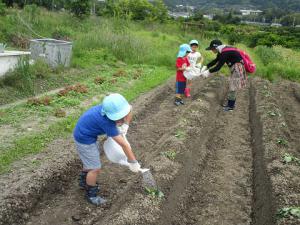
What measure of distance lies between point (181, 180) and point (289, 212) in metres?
1.65

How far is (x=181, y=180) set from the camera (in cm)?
569

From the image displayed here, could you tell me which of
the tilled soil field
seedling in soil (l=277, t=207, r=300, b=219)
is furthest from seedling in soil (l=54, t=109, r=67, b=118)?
seedling in soil (l=277, t=207, r=300, b=219)

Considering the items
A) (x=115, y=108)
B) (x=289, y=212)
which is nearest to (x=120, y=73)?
(x=115, y=108)

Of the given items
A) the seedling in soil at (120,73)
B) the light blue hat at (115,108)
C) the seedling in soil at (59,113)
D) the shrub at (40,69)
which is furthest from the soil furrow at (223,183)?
the shrub at (40,69)

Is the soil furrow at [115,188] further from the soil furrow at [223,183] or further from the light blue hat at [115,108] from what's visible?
the light blue hat at [115,108]

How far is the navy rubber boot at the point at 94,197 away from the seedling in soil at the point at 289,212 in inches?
85.7

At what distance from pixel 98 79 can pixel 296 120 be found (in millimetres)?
5548

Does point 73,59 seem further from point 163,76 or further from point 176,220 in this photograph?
point 176,220

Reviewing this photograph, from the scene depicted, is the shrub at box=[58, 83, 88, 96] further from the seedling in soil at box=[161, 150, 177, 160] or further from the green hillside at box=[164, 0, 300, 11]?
the green hillside at box=[164, 0, 300, 11]

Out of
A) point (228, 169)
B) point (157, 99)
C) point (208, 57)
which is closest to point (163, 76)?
point (157, 99)

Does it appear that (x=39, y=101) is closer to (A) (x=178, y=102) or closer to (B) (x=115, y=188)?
(A) (x=178, y=102)

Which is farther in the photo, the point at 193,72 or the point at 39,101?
the point at 193,72

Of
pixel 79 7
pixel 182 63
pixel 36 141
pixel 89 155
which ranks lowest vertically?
pixel 36 141

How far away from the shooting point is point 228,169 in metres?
6.45
